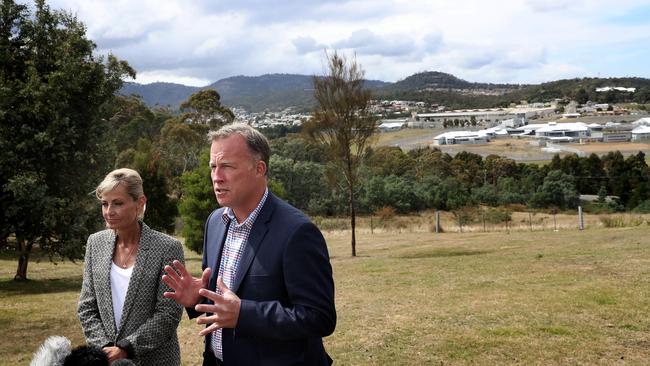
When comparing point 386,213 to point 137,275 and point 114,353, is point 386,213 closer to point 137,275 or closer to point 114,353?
point 137,275

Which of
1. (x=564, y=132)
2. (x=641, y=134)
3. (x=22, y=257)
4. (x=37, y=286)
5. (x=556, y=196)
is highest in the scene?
(x=22, y=257)

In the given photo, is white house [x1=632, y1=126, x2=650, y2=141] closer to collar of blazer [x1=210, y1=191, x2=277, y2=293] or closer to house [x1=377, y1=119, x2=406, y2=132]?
house [x1=377, y1=119, x2=406, y2=132]

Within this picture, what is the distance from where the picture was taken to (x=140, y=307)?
131 inches

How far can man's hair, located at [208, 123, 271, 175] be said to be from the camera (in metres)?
2.53

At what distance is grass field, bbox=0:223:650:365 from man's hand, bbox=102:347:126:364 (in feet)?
12.7

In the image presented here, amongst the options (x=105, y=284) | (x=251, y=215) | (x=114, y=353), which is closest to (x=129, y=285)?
(x=105, y=284)

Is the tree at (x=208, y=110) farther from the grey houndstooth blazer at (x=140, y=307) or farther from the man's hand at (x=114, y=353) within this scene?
the man's hand at (x=114, y=353)

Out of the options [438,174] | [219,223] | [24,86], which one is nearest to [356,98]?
[24,86]

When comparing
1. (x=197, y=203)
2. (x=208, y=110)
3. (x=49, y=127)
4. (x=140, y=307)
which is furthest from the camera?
(x=208, y=110)

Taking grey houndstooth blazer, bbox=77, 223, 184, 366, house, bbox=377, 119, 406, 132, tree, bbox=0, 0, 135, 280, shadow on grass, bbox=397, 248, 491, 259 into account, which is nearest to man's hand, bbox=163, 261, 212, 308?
grey houndstooth blazer, bbox=77, 223, 184, 366

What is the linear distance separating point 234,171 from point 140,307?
1322 mm

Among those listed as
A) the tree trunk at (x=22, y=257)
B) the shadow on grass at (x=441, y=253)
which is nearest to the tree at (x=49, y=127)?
the tree trunk at (x=22, y=257)

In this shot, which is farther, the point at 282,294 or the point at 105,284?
the point at 105,284

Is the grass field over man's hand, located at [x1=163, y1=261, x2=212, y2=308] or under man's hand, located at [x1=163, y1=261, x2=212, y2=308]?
under
